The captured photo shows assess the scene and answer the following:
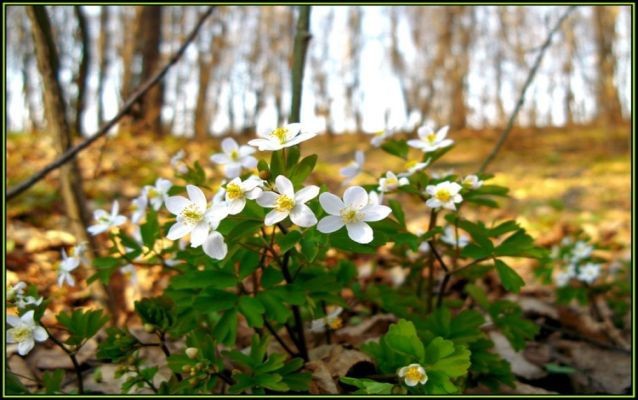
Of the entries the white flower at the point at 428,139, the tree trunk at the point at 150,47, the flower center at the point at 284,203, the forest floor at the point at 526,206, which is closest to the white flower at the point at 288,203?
the flower center at the point at 284,203

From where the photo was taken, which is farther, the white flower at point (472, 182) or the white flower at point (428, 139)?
the white flower at point (428, 139)

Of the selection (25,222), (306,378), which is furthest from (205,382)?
(25,222)

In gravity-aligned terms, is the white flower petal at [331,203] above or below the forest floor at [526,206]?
above

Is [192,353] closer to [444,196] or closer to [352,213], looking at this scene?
[352,213]

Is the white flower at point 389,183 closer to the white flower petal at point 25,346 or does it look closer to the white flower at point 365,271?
the white flower petal at point 25,346

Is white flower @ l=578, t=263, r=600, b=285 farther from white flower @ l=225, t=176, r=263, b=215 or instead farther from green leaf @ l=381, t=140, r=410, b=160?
white flower @ l=225, t=176, r=263, b=215

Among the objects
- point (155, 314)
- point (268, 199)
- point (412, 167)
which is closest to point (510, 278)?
point (412, 167)
